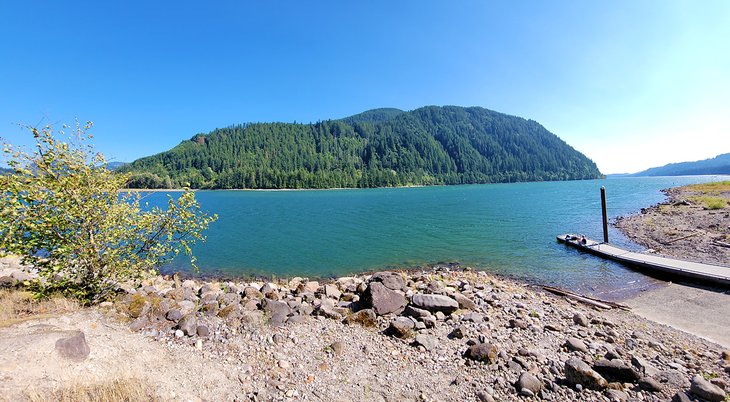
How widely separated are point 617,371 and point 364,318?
7.56m

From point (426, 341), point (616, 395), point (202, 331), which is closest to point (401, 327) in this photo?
point (426, 341)

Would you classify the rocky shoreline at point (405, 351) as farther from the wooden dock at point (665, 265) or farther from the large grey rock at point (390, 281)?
the wooden dock at point (665, 265)

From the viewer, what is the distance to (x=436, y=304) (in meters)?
12.8

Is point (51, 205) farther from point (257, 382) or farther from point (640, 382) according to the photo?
point (640, 382)

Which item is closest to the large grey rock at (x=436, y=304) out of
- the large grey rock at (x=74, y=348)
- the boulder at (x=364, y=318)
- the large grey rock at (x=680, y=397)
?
Answer: the boulder at (x=364, y=318)

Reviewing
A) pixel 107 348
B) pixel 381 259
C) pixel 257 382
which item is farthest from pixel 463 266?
pixel 107 348

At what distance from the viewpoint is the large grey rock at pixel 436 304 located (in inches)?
500

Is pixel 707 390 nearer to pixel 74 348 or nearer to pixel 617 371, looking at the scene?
pixel 617 371

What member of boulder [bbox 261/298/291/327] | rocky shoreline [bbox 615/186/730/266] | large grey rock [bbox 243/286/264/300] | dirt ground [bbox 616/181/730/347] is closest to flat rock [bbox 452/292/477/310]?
boulder [bbox 261/298/291/327]

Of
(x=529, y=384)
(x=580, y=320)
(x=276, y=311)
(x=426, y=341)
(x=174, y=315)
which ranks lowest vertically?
(x=580, y=320)

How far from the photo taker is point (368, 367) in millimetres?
8703

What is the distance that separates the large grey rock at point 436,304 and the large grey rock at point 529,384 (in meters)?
4.83

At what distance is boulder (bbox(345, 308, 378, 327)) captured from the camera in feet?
37.7

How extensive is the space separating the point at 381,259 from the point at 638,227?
1300 inches
